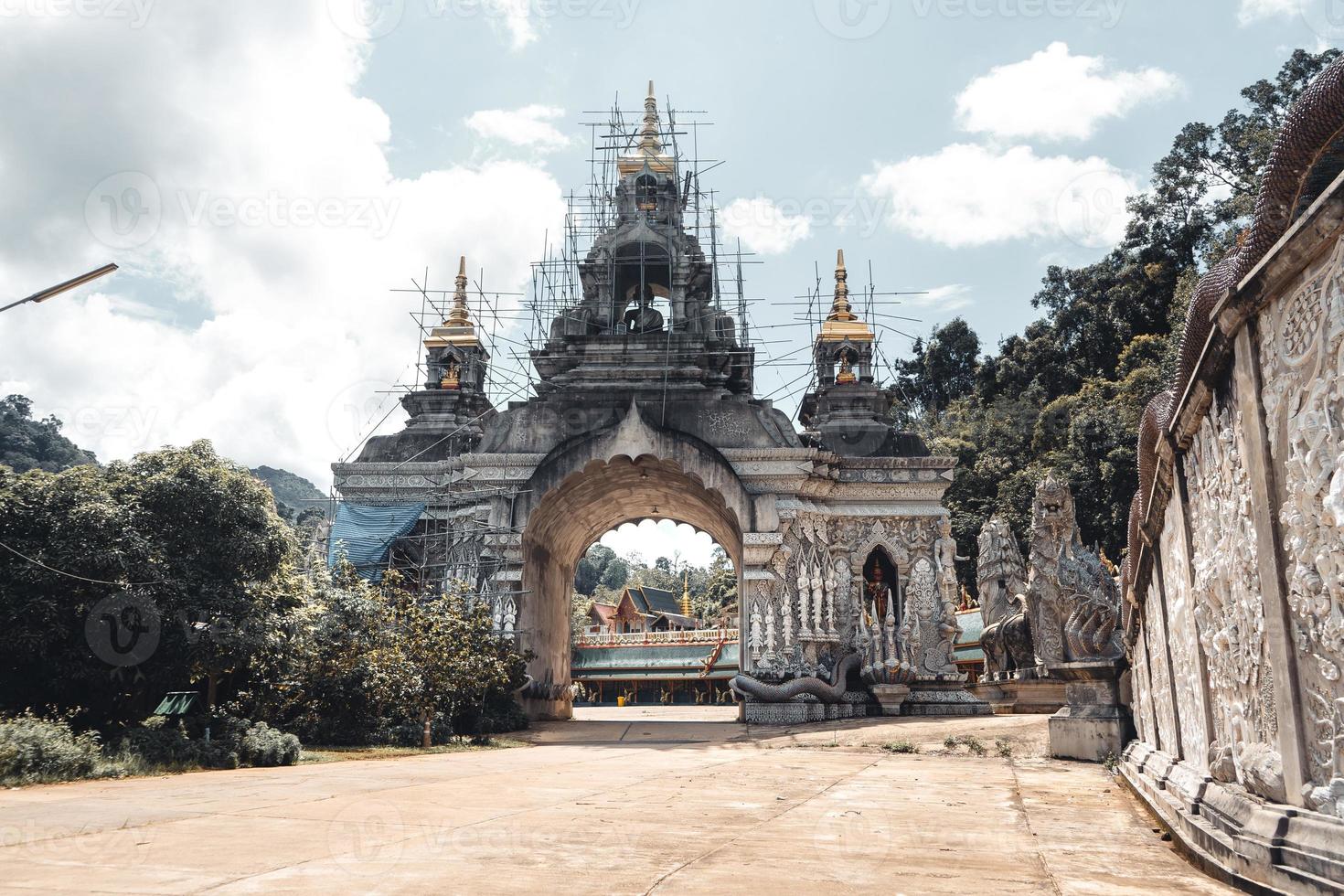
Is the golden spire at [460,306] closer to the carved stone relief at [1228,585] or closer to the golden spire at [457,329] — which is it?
the golden spire at [457,329]

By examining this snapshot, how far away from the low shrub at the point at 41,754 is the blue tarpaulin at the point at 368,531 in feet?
44.3

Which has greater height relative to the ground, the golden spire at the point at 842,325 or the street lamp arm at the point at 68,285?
the golden spire at the point at 842,325

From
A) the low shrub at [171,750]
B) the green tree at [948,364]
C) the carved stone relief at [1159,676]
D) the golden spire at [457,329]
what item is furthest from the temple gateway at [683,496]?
the green tree at [948,364]

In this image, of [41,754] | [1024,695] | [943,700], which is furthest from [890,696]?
→ [41,754]

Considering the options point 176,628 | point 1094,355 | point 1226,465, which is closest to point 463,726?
point 176,628

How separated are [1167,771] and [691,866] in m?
3.50

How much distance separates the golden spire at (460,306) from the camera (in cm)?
3412

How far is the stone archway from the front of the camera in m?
21.7

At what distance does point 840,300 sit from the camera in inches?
1294

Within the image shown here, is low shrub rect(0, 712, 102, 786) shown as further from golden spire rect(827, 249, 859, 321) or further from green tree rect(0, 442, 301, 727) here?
golden spire rect(827, 249, 859, 321)

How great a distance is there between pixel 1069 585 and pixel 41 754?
10620 millimetres

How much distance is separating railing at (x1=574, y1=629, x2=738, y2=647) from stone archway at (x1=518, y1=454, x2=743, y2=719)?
55.6 ft

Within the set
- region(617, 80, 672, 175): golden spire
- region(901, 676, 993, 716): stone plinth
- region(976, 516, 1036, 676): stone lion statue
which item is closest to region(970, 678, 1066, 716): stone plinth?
region(976, 516, 1036, 676): stone lion statue

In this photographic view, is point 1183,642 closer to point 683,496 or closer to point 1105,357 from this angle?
point 683,496
